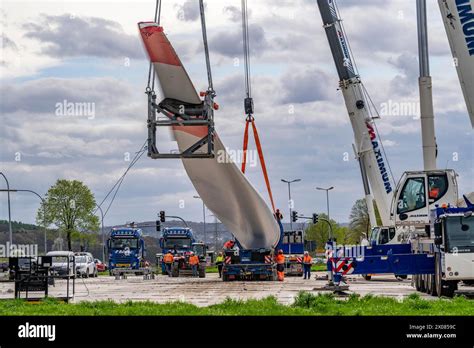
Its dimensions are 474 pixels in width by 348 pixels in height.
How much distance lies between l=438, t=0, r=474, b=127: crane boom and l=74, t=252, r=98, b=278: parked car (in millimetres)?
35666

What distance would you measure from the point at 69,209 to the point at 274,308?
203 ft

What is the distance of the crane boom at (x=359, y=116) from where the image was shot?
3900 cm

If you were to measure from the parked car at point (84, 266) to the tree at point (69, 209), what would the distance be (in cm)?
1751

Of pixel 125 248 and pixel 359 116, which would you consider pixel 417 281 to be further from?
pixel 125 248

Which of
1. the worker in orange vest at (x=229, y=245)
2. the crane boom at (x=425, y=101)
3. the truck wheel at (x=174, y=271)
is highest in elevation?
the crane boom at (x=425, y=101)

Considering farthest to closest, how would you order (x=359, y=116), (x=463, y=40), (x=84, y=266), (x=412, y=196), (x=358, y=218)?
(x=358, y=218) < (x=84, y=266) < (x=359, y=116) < (x=412, y=196) < (x=463, y=40)

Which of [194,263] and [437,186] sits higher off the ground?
[437,186]

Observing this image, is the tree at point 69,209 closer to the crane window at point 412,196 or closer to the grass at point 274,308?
the crane window at point 412,196

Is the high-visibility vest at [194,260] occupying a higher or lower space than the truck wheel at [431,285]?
higher

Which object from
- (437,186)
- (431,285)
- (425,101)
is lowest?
(431,285)

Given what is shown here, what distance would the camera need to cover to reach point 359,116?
1563 inches

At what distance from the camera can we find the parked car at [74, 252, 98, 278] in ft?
190

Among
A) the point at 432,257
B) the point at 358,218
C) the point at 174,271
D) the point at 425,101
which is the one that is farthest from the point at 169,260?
the point at 358,218

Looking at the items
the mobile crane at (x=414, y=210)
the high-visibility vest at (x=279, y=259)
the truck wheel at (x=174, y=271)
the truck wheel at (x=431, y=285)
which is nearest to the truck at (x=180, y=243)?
the truck wheel at (x=174, y=271)
